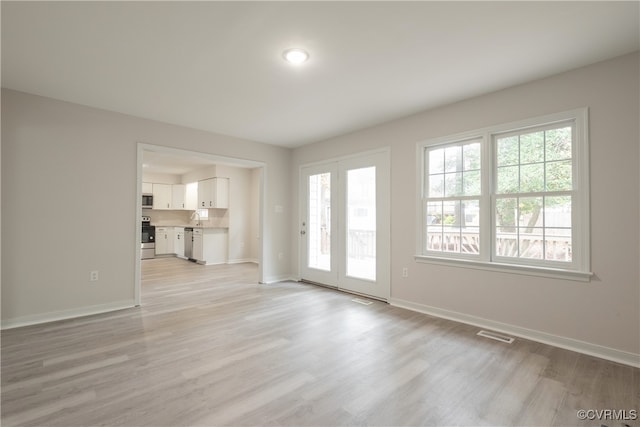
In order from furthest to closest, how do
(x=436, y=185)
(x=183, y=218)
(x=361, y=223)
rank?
1. (x=183, y=218)
2. (x=361, y=223)
3. (x=436, y=185)

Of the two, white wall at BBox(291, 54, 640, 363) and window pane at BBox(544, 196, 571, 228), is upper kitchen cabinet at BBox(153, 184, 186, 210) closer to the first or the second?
white wall at BBox(291, 54, 640, 363)

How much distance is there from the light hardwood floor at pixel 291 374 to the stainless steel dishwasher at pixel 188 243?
4.80 m

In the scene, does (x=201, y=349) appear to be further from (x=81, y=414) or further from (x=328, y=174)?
(x=328, y=174)

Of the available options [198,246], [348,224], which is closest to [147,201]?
[198,246]

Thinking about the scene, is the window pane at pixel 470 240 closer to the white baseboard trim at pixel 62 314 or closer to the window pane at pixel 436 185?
the window pane at pixel 436 185

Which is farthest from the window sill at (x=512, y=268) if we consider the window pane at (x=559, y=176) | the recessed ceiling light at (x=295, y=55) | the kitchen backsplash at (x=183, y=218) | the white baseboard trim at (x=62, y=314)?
the kitchen backsplash at (x=183, y=218)

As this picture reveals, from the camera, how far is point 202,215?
30.0 feet

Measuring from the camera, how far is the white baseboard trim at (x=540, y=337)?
256 cm

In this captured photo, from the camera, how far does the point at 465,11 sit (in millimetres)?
2059

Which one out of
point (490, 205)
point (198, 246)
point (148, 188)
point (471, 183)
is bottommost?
point (198, 246)

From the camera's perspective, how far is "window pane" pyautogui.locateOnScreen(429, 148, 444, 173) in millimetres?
3900

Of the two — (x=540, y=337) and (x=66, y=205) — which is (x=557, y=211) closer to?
(x=540, y=337)

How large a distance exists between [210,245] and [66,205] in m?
4.37

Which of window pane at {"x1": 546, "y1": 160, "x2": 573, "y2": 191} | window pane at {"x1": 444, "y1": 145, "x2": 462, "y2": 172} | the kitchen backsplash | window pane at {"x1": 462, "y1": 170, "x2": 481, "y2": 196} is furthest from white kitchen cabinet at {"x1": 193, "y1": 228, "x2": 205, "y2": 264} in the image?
window pane at {"x1": 546, "y1": 160, "x2": 573, "y2": 191}
